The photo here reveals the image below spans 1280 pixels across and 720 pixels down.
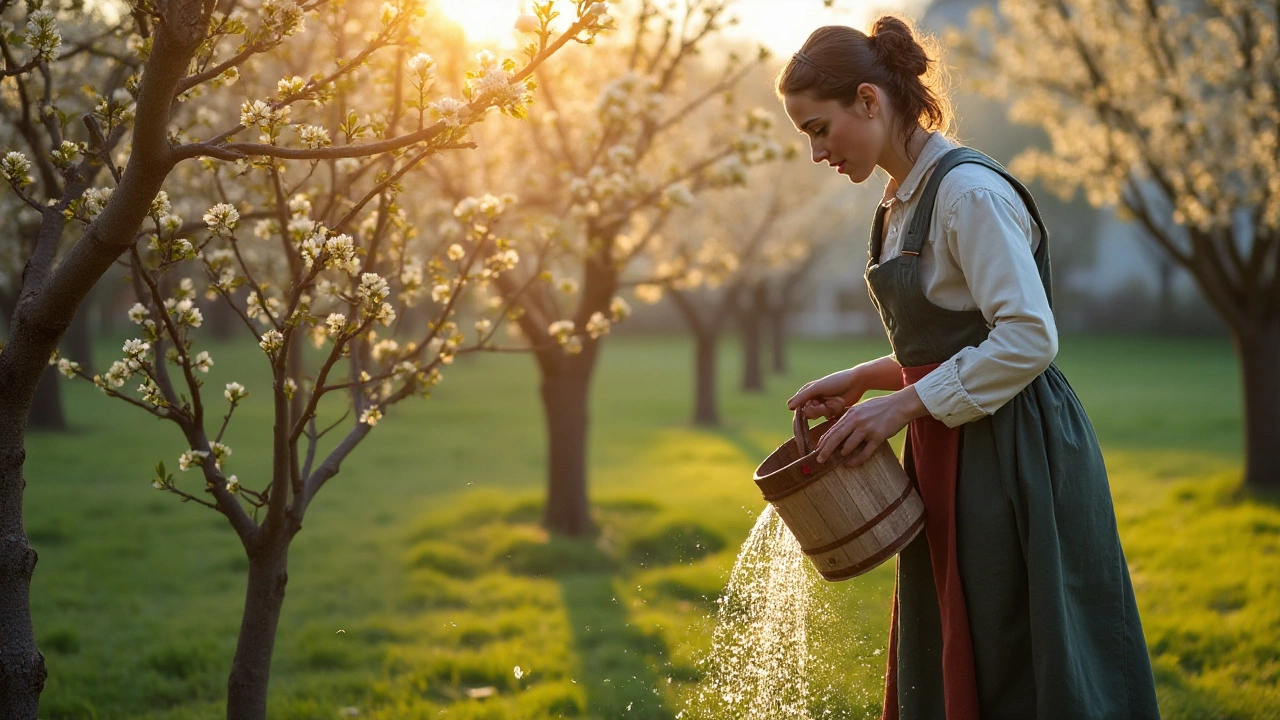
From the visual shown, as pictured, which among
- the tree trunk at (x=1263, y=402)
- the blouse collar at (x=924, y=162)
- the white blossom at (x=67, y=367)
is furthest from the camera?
the tree trunk at (x=1263, y=402)

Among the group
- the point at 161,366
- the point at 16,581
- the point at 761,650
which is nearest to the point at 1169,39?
the point at 761,650

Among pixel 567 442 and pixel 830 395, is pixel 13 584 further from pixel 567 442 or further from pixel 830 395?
pixel 567 442

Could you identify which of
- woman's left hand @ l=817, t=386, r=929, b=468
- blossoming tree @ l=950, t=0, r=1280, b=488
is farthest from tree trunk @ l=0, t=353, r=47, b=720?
blossoming tree @ l=950, t=0, r=1280, b=488

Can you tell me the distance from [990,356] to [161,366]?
2.63 meters

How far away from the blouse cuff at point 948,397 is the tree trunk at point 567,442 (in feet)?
20.5

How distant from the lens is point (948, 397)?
8.25 feet

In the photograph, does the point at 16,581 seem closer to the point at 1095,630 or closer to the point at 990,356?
the point at 990,356

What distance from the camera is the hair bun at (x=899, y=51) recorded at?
2744 mm

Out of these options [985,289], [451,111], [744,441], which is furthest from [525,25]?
[744,441]

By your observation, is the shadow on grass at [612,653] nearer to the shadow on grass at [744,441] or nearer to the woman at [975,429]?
the woman at [975,429]

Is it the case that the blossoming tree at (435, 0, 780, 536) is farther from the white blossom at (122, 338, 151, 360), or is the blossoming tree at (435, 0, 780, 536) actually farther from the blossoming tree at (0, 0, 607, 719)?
the white blossom at (122, 338, 151, 360)

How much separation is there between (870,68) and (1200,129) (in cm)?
821

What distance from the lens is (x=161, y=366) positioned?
11.6ft

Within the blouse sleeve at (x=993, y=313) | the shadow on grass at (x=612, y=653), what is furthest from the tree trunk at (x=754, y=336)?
the blouse sleeve at (x=993, y=313)
